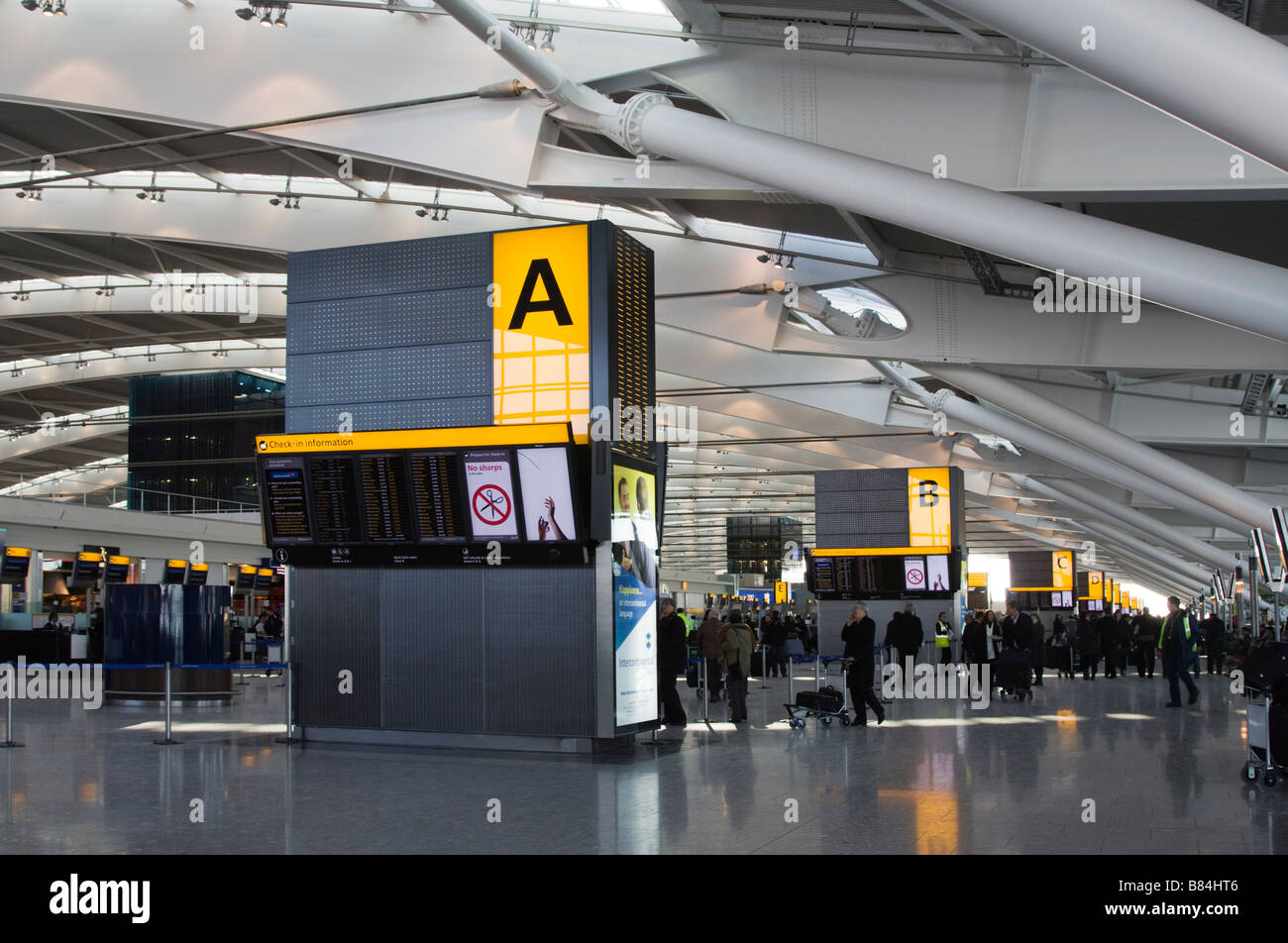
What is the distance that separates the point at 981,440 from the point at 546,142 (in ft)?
64.8

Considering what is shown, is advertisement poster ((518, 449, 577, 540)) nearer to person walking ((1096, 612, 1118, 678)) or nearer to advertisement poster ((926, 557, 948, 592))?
advertisement poster ((926, 557, 948, 592))

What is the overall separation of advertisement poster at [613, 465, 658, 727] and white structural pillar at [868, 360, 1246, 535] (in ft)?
37.4

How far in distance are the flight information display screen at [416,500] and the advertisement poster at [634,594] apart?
0.62m

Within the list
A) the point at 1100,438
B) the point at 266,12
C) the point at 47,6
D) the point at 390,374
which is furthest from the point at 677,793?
the point at 1100,438

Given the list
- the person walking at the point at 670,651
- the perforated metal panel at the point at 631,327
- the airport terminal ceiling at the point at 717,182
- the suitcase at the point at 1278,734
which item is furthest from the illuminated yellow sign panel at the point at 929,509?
the suitcase at the point at 1278,734

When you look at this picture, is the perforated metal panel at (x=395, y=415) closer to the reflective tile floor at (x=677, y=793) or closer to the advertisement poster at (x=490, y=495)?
the advertisement poster at (x=490, y=495)

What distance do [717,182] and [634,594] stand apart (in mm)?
4383

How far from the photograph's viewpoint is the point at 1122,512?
3206 cm

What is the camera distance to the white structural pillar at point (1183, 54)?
5.59 m

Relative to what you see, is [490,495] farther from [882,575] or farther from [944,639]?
[882,575]

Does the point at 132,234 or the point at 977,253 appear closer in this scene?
the point at 977,253
